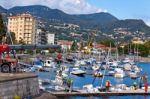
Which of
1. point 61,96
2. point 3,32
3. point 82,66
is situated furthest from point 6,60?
point 82,66

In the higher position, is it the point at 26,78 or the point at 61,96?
the point at 26,78

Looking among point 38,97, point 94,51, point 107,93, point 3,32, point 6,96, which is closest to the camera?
point 6,96

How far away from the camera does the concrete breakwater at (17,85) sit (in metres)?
29.9

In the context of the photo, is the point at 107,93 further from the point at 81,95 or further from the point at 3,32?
the point at 3,32

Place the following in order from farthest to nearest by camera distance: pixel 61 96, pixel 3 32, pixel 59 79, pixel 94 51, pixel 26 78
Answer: pixel 94 51 → pixel 3 32 → pixel 59 79 → pixel 61 96 → pixel 26 78

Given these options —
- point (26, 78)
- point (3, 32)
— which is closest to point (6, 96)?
point (26, 78)

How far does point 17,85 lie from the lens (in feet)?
105

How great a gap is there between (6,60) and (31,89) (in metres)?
3.86

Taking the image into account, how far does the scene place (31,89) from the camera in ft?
117

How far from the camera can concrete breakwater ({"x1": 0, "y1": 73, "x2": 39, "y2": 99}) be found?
29.9 m

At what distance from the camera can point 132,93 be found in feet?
193

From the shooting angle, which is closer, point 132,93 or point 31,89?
point 31,89

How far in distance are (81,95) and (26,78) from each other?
21.3 meters

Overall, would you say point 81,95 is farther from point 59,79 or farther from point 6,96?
point 6,96
